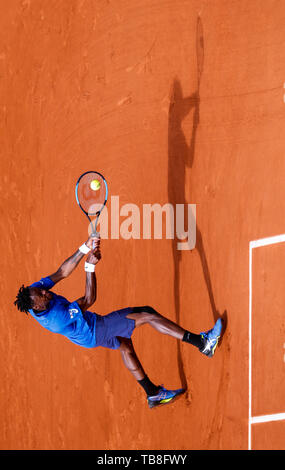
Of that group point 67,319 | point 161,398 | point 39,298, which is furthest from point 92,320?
point 161,398

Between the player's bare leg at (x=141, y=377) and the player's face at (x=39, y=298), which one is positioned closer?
the player's face at (x=39, y=298)

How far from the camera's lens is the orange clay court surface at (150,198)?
425 centimetres

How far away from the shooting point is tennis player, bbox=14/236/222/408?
4113mm

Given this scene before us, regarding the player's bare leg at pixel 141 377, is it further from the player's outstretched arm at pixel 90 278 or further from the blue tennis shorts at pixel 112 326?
the player's outstretched arm at pixel 90 278

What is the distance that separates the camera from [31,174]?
6160 millimetres

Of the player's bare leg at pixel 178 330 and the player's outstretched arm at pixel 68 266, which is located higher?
the player's outstretched arm at pixel 68 266

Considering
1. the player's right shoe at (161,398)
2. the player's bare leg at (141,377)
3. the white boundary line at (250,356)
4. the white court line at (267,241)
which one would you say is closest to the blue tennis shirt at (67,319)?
the player's bare leg at (141,377)

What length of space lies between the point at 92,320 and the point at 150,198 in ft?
4.52

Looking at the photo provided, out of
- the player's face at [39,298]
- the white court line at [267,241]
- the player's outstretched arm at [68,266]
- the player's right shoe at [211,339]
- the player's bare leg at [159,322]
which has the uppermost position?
the white court line at [267,241]

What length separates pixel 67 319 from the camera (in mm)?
4160

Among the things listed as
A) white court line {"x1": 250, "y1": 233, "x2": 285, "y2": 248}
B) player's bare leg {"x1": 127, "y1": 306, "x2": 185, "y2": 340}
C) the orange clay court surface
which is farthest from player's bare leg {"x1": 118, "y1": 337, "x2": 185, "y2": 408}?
white court line {"x1": 250, "y1": 233, "x2": 285, "y2": 248}

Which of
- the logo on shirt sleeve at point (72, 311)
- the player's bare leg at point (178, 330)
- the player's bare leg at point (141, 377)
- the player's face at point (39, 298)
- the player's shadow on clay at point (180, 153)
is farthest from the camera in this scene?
the player's shadow on clay at point (180, 153)

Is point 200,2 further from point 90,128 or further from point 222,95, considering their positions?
point 90,128

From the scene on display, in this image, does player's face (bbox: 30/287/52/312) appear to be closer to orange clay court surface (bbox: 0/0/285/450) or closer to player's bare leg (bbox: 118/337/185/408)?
player's bare leg (bbox: 118/337/185/408)
